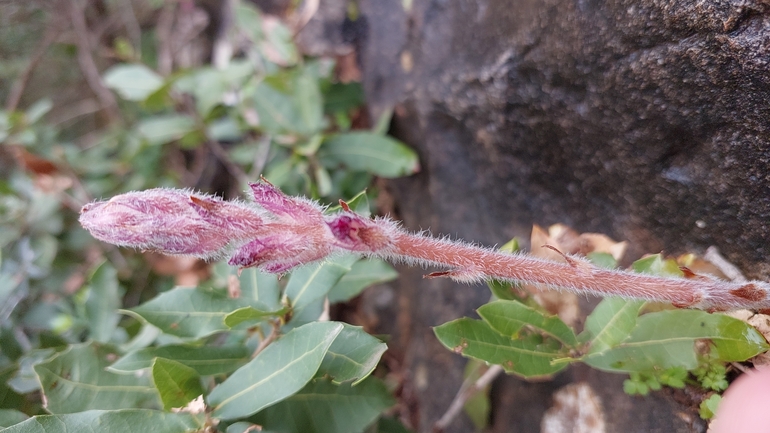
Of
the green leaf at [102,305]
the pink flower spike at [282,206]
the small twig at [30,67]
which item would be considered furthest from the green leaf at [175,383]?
the small twig at [30,67]

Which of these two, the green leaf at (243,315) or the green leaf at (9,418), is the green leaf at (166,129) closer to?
the green leaf at (9,418)

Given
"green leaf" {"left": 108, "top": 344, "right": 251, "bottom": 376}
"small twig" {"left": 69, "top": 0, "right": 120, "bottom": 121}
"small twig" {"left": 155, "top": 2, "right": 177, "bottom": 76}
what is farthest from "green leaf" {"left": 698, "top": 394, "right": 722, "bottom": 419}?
"small twig" {"left": 69, "top": 0, "right": 120, "bottom": 121}

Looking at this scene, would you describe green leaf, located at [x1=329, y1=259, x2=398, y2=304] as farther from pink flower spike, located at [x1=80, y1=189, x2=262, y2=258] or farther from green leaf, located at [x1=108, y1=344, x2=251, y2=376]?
pink flower spike, located at [x1=80, y1=189, x2=262, y2=258]

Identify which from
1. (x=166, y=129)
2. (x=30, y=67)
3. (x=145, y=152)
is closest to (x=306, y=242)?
(x=166, y=129)

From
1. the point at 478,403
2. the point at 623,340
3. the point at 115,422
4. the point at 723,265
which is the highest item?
the point at 723,265

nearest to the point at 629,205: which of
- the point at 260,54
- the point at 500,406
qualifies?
the point at 500,406

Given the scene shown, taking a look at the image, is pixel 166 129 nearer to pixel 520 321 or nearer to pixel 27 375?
pixel 27 375
